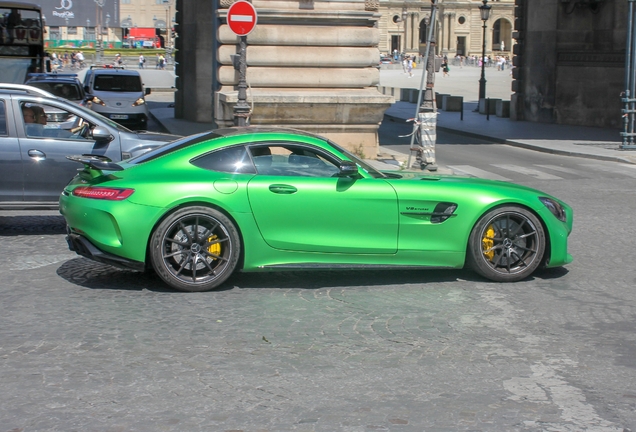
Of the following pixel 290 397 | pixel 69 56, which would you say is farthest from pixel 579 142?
pixel 69 56

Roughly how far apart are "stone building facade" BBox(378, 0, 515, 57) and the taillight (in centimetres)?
12500

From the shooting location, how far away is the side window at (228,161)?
7.68 m

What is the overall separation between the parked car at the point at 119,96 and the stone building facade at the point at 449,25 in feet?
341

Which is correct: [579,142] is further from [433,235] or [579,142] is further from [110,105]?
[433,235]

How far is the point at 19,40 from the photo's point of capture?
3134 cm

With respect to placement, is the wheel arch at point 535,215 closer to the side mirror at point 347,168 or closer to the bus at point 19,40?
the side mirror at point 347,168

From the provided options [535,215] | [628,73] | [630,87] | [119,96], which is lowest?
[535,215]

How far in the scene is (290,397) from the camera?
508 cm

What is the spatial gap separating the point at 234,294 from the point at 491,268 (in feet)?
7.56

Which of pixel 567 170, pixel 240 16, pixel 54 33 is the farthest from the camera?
pixel 54 33

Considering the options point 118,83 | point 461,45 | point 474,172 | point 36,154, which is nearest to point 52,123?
point 36,154

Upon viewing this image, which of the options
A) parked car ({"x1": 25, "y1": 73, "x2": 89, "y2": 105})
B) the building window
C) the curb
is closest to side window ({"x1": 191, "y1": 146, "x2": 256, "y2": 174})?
the curb

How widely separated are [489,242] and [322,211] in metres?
1.56

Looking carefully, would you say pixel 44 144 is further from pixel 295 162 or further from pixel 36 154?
pixel 295 162
